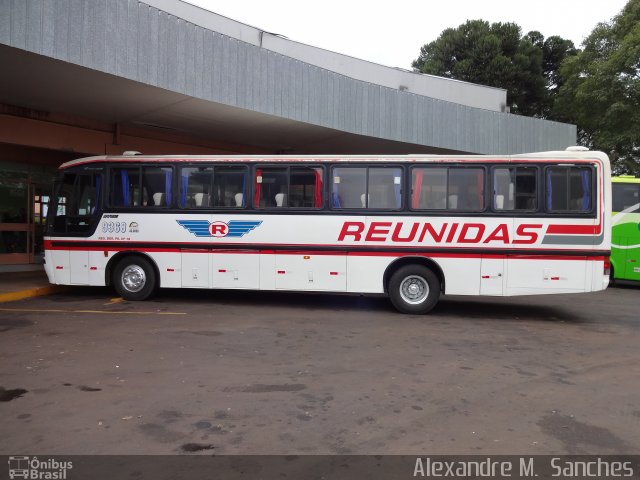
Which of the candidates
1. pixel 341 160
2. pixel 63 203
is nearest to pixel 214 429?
pixel 341 160

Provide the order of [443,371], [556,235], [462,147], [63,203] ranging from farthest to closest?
[462,147] < [63,203] < [556,235] < [443,371]

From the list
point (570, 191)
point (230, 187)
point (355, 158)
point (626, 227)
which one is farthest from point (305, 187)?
point (626, 227)

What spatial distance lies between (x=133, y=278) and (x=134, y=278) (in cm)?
2

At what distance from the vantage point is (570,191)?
868 centimetres

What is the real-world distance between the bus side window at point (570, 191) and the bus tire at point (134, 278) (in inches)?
308

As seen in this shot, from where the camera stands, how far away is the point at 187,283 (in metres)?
9.77

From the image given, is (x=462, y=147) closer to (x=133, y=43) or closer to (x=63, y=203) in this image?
(x=133, y=43)

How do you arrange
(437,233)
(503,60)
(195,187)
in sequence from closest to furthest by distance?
1. (437,233)
2. (195,187)
3. (503,60)

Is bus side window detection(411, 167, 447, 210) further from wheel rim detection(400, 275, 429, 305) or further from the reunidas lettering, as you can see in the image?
wheel rim detection(400, 275, 429, 305)

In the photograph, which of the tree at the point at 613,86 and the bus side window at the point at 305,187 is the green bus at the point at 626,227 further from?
the bus side window at the point at 305,187

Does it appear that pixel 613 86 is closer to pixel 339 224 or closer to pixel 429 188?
pixel 429 188

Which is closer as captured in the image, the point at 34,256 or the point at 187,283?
the point at 187,283

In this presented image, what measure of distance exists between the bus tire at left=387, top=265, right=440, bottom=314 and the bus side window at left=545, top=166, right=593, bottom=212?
249 cm

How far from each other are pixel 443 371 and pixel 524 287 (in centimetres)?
406
